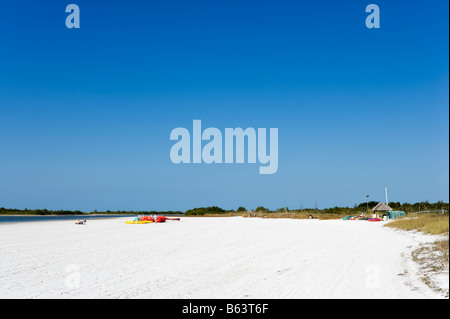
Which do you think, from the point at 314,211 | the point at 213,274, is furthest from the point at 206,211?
the point at 213,274

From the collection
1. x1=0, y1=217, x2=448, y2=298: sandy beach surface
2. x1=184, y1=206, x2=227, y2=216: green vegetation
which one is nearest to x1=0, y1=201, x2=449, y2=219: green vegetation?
x1=184, y1=206, x2=227, y2=216: green vegetation

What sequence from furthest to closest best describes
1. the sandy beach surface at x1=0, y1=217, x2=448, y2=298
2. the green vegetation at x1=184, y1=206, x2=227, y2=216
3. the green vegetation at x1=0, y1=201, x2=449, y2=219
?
the green vegetation at x1=184, y1=206, x2=227, y2=216 < the green vegetation at x1=0, y1=201, x2=449, y2=219 < the sandy beach surface at x1=0, y1=217, x2=448, y2=298

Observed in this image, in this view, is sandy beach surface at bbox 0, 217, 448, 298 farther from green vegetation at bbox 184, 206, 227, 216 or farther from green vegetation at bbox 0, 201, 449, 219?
green vegetation at bbox 184, 206, 227, 216

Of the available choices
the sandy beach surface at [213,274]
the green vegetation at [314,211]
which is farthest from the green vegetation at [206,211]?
the sandy beach surface at [213,274]

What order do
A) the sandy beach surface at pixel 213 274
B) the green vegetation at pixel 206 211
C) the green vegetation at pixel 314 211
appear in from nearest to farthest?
the sandy beach surface at pixel 213 274
the green vegetation at pixel 314 211
the green vegetation at pixel 206 211

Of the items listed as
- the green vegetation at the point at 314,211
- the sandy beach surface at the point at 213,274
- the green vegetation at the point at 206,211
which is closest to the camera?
the sandy beach surface at the point at 213,274

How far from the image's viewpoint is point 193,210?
9612 cm

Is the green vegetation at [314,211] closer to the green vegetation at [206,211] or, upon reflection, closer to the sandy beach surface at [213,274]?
the green vegetation at [206,211]

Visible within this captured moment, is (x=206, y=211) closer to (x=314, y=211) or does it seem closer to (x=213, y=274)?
(x=314, y=211)

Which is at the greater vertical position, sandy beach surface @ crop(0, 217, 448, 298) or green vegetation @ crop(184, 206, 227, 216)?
sandy beach surface @ crop(0, 217, 448, 298)

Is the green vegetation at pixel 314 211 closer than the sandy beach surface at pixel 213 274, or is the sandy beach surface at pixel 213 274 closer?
the sandy beach surface at pixel 213 274

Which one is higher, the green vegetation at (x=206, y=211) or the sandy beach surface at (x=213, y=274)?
the sandy beach surface at (x=213, y=274)
